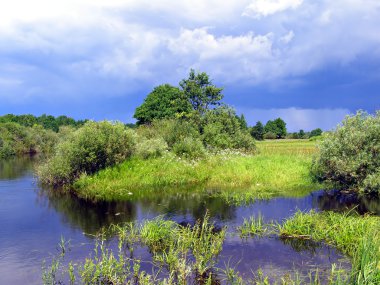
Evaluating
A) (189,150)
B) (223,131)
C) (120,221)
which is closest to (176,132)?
(223,131)

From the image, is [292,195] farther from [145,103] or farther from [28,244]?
[145,103]

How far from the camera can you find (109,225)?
18.0m

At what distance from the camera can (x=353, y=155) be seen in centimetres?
2547

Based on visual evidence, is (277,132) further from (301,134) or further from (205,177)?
(205,177)

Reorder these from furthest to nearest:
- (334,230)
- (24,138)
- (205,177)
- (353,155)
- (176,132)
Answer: (24,138) < (176,132) < (205,177) < (353,155) < (334,230)

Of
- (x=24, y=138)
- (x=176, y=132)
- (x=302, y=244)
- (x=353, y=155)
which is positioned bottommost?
(x=302, y=244)

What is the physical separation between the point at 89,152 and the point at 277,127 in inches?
4426

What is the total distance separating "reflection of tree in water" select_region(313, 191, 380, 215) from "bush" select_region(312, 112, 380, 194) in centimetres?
74

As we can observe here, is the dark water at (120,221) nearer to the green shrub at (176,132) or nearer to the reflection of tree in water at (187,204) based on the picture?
the reflection of tree in water at (187,204)

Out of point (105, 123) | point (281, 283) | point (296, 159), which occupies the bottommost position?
point (281, 283)

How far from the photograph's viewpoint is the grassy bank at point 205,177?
1045 inches

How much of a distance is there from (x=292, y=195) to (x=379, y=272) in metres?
15.1

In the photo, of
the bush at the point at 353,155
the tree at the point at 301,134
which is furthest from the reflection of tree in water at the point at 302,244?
the tree at the point at 301,134

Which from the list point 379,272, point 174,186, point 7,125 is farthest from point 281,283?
point 7,125
